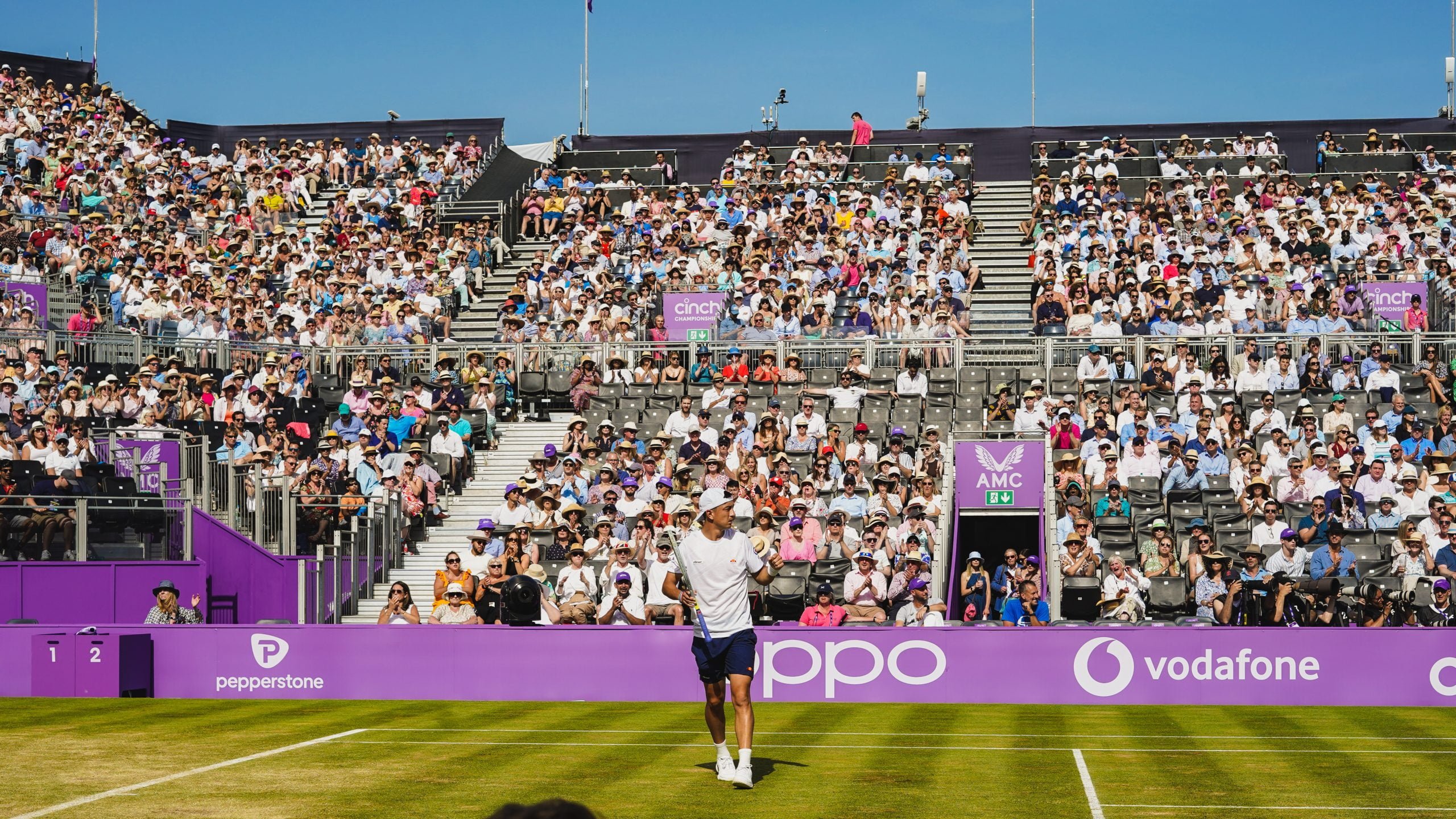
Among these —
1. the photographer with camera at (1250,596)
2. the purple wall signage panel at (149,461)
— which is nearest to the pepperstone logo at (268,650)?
the purple wall signage panel at (149,461)

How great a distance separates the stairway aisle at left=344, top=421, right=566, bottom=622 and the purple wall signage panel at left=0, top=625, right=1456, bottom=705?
10.1ft

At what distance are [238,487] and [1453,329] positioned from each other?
18.7 m

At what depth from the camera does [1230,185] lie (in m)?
34.1

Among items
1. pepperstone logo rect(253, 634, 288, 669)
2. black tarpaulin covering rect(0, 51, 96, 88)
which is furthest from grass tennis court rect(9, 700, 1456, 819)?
black tarpaulin covering rect(0, 51, 96, 88)

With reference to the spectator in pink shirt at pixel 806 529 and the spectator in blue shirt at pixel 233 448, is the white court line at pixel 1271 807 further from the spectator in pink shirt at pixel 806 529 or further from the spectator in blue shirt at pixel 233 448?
the spectator in blue shirt at pixel 233 448

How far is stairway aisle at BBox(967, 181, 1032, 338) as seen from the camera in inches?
1201

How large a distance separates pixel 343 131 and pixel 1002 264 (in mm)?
18991

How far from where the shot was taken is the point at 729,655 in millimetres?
10883

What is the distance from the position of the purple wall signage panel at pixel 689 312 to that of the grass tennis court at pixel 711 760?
1241 centimetres

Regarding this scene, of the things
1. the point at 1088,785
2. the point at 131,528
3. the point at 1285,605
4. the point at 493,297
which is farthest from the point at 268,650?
the point at 493,297

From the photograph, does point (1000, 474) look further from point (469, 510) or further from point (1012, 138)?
point (1012, 138)

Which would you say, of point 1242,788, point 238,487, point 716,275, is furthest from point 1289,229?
point 1242,788

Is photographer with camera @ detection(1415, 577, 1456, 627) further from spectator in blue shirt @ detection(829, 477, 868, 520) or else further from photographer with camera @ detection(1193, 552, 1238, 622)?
spectator in blue shirt @ detection(829, 477, 868, 520)

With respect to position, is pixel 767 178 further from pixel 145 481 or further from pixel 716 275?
pixel 145 481
